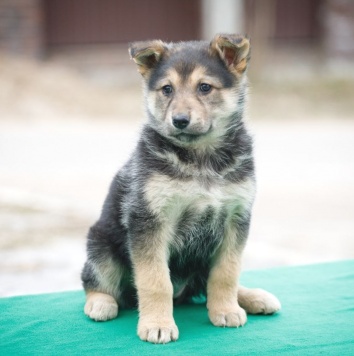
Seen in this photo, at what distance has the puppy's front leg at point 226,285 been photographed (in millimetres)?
4176

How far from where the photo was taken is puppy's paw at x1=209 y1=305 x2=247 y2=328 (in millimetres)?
4168

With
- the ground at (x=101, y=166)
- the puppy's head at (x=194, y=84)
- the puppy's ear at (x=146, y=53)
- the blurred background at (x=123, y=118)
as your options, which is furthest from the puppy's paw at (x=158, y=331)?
the blurred background at (x=123, y=118)

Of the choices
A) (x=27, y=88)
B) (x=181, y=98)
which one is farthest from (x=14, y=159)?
(x=181, y=98)

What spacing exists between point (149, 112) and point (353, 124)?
1262 centimetres

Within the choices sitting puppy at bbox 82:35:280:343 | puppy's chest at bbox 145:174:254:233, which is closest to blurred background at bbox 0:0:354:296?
sitting puppy at bbox 82:35:280:343

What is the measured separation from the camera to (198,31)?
20125 millimetres

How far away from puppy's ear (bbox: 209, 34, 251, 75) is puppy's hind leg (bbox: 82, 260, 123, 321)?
1.49 meters

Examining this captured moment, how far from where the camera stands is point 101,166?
40.2 feet

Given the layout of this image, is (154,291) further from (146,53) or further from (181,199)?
(146,53)

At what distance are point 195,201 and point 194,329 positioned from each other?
820 millimetres

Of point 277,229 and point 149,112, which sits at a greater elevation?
point 149,112

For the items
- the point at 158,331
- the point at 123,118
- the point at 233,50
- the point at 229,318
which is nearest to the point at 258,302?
the point at 229,318

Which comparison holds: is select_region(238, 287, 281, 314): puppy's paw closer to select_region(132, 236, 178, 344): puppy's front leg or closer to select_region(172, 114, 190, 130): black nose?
select_region(132, 236, 178, 344): puppy's front leg

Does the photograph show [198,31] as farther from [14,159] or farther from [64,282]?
[64,282]
